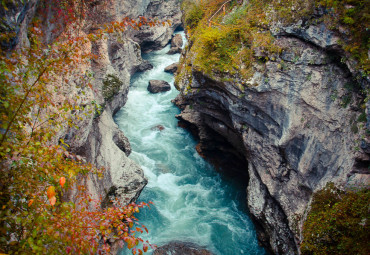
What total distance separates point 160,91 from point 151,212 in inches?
459

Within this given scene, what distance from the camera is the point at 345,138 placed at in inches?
261

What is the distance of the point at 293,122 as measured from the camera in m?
7.83

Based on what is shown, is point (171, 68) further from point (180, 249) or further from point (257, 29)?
point (180, 249)

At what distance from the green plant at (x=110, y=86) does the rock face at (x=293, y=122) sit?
136 inches

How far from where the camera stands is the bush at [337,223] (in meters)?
5.54

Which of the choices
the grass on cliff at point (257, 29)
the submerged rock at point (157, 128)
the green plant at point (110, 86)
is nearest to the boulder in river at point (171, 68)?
the submerged rock at point (157, 128)

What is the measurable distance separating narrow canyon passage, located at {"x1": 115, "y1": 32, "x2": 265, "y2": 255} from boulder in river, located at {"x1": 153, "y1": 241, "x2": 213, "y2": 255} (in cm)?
31

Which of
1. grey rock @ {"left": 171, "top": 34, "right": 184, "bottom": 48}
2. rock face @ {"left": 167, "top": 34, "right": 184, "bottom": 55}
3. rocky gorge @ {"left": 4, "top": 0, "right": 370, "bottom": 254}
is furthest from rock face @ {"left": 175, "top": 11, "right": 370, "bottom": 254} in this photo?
grey rock @ {"left": 171, "top": 34, "right": 184, "bottom": 48}

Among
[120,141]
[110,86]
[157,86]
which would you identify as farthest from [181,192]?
[157,86]

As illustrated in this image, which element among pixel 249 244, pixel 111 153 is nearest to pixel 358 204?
pixel 249 244

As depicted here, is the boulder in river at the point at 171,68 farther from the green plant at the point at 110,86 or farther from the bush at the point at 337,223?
the bush at the point at 337,223

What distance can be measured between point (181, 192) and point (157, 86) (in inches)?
416

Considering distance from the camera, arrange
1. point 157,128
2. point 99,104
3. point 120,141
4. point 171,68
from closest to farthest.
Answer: point 99,104, point 120,141, point 157,128, point 171,68

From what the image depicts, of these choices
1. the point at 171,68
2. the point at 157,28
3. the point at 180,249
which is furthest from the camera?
the point at 157,28
